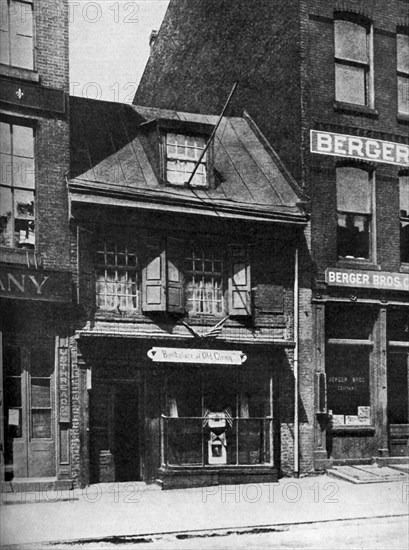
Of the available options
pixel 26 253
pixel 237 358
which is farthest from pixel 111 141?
pixel 237 358

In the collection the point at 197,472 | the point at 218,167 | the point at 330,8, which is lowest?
the point at 197,472

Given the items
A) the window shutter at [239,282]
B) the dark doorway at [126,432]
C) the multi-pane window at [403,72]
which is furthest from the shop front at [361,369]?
the dark doorway at [126,432]

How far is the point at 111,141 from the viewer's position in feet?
47.3

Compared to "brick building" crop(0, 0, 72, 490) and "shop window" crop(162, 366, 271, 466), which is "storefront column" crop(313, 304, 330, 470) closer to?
"shop window" crop(162, 366, 271, 466)

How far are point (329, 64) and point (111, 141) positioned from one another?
15.6 ft

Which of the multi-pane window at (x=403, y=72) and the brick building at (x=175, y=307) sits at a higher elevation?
the multi-pane window at (x=403, y=72)

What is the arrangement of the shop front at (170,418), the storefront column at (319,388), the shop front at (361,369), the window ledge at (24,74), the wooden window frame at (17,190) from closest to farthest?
the wooden window frame at (17,190) → the window ledge at (24,74) → the shop front at (170,418) → the storefront column at (319,388) → the shop front at (361,369)

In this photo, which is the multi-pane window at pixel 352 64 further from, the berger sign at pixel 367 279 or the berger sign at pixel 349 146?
the berger sign at pixel 367 279

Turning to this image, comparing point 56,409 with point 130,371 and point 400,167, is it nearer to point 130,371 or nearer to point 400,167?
point 130,371

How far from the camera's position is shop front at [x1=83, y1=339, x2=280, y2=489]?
14023 mm

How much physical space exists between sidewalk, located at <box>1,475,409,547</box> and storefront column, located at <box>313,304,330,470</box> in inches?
17.3

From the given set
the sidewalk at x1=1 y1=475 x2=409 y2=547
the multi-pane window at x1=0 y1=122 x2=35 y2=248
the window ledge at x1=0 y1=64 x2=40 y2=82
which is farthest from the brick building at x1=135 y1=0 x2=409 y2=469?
the multi-pane window at x1=0 y1=122 x2=35 y2=248

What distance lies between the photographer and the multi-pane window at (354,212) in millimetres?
16312

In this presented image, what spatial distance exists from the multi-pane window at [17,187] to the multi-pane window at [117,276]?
1.70 metres
